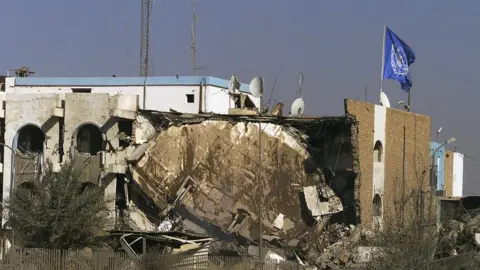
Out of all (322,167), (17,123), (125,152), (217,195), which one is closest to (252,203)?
(217,195)

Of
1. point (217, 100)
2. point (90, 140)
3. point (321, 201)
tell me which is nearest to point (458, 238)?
point (321, 201)

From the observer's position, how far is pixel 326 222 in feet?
107

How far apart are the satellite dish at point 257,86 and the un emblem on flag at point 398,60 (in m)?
6.12

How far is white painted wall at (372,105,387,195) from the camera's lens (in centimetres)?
3356

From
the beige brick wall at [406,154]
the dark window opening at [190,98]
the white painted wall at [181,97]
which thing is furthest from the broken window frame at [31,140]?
the beige brick wall at [406,154]

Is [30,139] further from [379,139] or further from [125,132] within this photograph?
[379,139]

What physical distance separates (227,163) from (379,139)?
6.62m

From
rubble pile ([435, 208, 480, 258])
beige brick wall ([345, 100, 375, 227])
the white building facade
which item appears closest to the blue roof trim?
the white building facade

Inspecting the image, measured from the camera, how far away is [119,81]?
135 feet

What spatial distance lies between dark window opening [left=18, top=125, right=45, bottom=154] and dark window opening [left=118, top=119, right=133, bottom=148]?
410 centimetres

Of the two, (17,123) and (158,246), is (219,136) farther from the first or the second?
(17,123)

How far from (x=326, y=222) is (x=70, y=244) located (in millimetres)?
10364

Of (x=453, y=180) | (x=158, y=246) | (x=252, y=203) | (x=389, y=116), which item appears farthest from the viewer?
Result: (x=453, y=180)

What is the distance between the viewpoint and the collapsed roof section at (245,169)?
3209 cm
